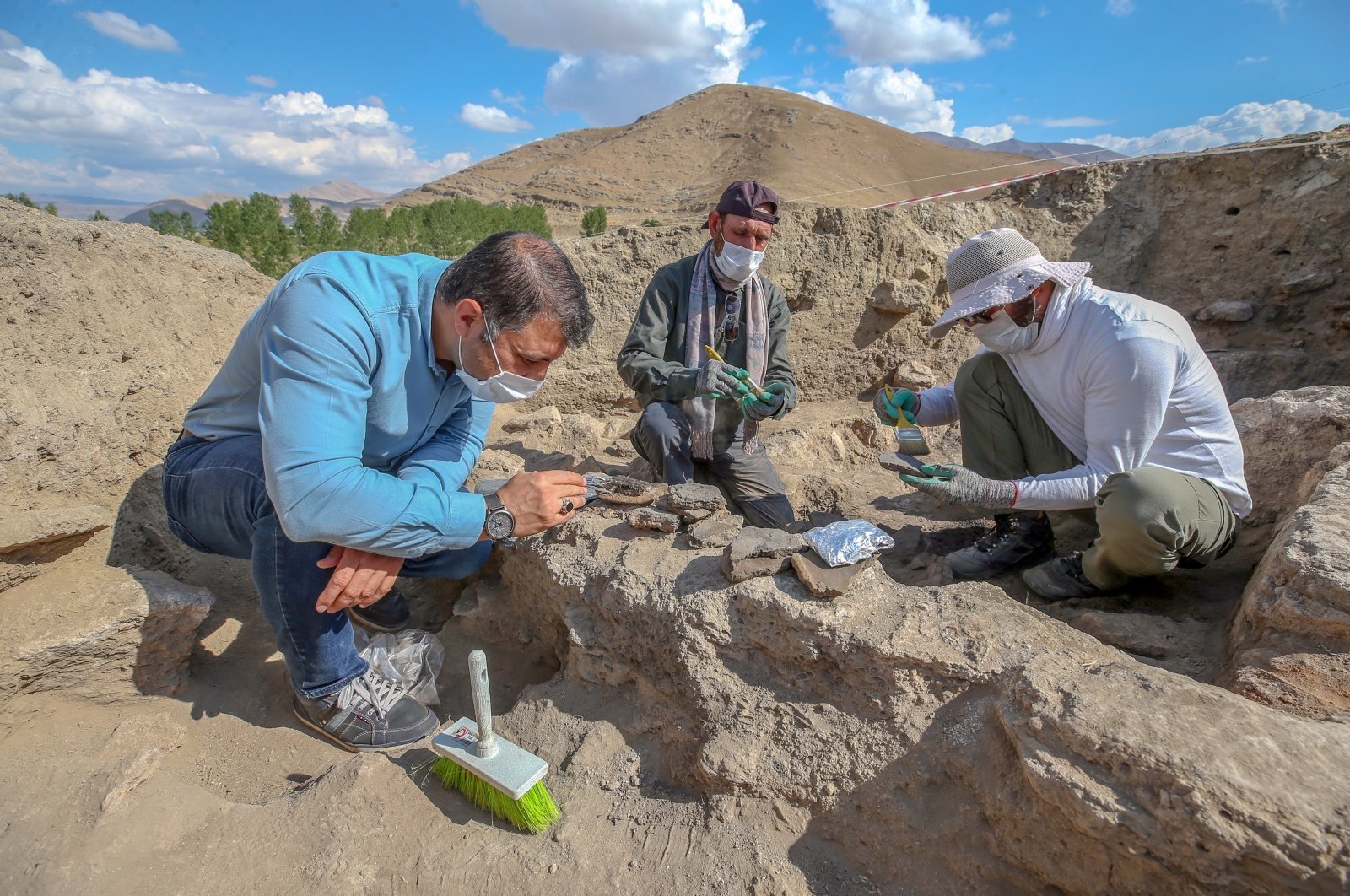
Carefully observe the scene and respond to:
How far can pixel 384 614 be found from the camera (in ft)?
7.75

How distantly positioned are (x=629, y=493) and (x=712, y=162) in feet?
161

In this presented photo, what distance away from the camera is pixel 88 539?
2.19 meters

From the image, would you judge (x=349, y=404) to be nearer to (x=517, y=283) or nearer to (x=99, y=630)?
(x=517, y=283)

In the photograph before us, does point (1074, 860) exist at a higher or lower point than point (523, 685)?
higher

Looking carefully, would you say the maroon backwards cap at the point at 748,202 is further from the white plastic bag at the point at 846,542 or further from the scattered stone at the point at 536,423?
the scattered stone at the point at 536,423

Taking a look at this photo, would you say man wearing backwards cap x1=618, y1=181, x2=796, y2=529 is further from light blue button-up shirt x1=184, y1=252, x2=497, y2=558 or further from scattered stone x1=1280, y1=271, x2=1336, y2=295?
scattered stone x1=1280, y1=271, x2=1336, y2=295

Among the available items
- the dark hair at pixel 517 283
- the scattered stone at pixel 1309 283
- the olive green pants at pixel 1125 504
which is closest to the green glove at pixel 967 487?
the olive green pants at pixel 1125 504

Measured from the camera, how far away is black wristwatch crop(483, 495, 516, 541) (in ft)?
6.18

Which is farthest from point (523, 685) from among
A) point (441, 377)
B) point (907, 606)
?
point (907, 606)

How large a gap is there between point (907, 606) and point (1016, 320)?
3.89 ft

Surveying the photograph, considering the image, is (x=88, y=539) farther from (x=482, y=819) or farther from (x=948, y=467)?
(x=948, y=467)

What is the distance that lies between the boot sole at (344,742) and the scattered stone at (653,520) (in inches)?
34.5

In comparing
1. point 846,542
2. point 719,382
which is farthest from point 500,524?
point 719,382

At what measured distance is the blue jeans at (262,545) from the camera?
1831 mm
